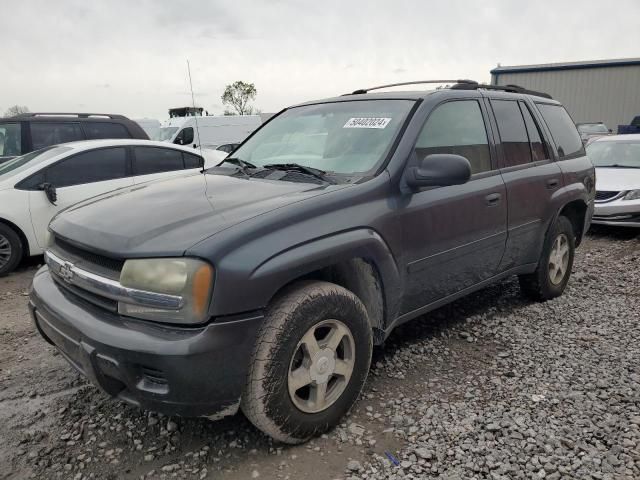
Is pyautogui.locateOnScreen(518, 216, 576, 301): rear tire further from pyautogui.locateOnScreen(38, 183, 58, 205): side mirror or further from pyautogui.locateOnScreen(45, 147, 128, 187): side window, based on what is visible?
pyautogui.locateOnScreen(38, 183, 58, 205): side mirror

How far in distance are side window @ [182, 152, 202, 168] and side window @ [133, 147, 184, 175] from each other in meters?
0.07

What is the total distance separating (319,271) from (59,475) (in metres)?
1.52

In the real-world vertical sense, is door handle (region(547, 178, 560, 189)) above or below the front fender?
above

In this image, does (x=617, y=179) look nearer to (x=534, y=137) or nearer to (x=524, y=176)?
(x=534, y=137)

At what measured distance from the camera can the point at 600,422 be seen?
103 inches

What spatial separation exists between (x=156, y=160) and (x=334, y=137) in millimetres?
3974

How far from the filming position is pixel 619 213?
700 centimetres

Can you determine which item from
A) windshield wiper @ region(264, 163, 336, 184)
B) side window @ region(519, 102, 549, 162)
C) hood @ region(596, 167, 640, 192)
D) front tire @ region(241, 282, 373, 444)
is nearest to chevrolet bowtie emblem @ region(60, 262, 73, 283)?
front tire @ region(241, 282, 373, 444)

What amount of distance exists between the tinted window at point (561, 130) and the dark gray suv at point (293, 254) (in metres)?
0.65

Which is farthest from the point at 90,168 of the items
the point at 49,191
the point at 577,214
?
the point at 577,214

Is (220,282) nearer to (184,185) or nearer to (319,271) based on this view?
(319,271)

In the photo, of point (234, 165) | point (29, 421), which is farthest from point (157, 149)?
point (29, 421)

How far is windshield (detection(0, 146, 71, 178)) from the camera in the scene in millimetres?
5836

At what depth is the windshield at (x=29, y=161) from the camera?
19.1 feet
